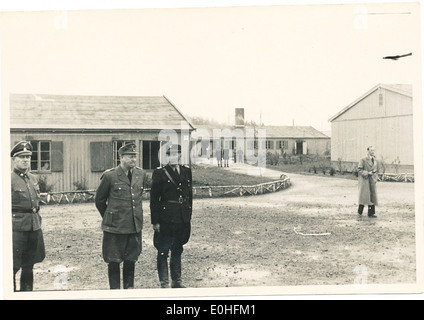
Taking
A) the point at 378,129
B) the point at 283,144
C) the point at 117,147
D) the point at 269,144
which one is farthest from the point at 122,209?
the point at 378,129

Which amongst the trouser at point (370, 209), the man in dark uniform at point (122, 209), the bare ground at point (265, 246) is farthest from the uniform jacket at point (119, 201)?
the trouser at point (370, 209)

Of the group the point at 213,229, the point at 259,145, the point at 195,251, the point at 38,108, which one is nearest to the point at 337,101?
the point at 259,145

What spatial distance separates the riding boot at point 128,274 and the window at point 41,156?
1565mm

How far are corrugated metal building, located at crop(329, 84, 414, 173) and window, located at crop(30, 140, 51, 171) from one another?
3528 mm

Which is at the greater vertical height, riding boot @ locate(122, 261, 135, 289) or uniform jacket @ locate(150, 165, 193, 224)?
uniform jacket @ locate(150, 165, 193, 224)

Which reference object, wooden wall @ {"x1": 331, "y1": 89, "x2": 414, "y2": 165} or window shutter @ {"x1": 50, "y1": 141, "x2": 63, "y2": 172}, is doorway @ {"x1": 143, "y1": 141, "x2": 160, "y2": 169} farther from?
wooden wall @ {"x1": 331, "y1": 89, "x2": 414, "y2": 165}

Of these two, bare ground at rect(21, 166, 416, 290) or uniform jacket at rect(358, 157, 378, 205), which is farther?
uniform jacket at rect(358, 157, 378, 205)

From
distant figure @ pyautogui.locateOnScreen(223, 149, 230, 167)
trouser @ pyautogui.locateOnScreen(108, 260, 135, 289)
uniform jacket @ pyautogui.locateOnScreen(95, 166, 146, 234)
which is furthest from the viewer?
→ distant figure @ pyautogui.locateOnScreen(223, 149, 230, 167)

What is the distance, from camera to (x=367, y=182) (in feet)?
18.0

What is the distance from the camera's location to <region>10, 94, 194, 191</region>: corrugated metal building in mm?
5254

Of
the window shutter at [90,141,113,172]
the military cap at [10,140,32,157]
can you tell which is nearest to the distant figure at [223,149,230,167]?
the window shutter at [90,141,113,172]

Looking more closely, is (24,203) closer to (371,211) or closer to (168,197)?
(168,197)

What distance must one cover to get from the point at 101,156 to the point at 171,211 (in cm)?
118

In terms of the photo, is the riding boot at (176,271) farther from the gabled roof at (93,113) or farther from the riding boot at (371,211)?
the riding boot at (371,211)
